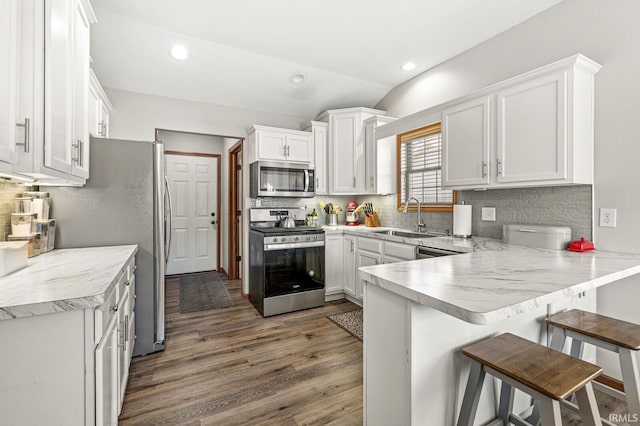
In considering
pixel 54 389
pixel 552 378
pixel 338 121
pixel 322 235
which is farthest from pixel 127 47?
pixel 552 378

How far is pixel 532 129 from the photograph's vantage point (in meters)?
2.15

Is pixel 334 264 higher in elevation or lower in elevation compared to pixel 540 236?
lower

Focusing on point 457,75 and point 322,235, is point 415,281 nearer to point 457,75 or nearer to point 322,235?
point 322,235

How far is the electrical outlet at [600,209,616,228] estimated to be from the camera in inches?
79.8

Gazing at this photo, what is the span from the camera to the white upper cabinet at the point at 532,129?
1.99 metres

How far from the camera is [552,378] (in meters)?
1.03

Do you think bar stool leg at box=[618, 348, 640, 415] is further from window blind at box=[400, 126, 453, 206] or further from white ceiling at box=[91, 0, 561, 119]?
white ceiling at box=[91, 0, 561, 119]

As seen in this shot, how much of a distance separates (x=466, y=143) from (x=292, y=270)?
2.17 metres

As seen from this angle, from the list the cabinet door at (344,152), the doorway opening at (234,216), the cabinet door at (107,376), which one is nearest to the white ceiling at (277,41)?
the cabinet door at (344,152)

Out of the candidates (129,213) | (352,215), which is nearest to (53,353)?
(129,213)

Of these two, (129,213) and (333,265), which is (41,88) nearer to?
(129,213)

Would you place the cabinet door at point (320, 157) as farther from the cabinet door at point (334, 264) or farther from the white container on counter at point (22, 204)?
the white container on counter at point (22, 204)

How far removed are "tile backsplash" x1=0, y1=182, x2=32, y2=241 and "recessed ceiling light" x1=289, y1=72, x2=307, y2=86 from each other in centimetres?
271

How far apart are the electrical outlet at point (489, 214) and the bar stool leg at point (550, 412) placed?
203 cm
